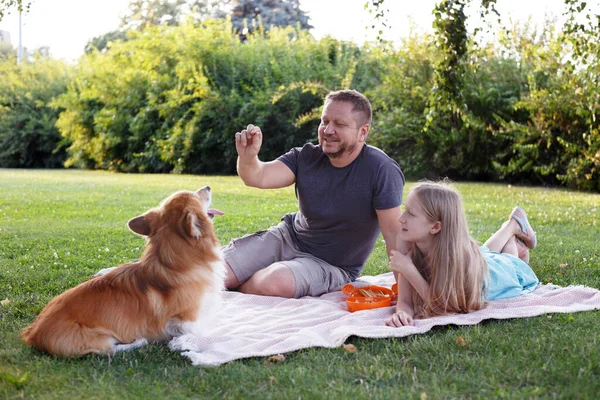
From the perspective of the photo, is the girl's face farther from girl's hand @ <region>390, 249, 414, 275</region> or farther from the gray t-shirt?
the gray t-shirt

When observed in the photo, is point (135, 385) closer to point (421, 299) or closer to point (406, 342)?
point (406, 342)

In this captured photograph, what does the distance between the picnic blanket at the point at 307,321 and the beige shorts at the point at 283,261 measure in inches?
4.7

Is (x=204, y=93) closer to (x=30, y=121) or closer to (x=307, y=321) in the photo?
(x=30, y=121)

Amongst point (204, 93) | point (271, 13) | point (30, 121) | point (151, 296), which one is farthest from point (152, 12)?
point (151, 296)

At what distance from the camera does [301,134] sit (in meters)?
19.5

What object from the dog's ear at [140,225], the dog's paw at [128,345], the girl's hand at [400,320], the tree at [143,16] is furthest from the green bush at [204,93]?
the tree at [143,16]

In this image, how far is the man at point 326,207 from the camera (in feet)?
16.3

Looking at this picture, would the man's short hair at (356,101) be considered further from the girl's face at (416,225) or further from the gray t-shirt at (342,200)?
the girl's face at (416,225)

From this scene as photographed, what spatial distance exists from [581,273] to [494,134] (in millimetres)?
10354

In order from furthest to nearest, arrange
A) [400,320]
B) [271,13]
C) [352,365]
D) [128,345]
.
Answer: [271,13], [400,320], [128,345], [352,365]

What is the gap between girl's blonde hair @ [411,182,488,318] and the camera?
4410 millimetres

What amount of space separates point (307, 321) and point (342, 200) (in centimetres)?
107

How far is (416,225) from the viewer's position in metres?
4.50

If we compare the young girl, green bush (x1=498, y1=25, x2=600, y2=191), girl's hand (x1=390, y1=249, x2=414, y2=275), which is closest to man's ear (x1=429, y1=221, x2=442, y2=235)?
the young girl
